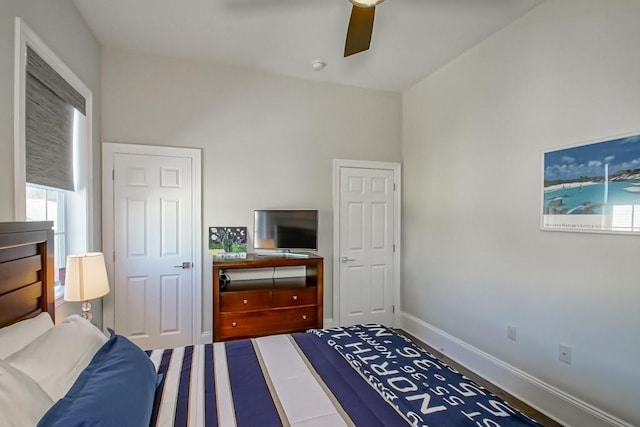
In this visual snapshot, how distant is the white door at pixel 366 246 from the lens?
3699 mm

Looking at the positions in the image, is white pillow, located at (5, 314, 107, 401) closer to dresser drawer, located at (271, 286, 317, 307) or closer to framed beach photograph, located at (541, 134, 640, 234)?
dresser drawer, located at (271, 286, 317, 307)

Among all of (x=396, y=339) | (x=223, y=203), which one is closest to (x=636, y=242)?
(x=396, y=339)

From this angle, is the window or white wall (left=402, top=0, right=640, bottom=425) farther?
white wall (left=402, top=0, right=640, bottom=425)

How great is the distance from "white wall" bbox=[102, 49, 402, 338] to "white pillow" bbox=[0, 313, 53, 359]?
6.06 feet

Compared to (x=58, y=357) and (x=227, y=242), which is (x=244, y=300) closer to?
(x=227, y=242)

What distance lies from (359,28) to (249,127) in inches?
72.3

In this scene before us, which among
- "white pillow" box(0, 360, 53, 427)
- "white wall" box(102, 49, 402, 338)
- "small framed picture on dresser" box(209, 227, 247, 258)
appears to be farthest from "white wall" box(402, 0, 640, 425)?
"white pillow" box(0, 360, 53, 427)

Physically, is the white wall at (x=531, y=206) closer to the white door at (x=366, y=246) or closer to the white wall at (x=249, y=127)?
the white door at (x=366, y=246)

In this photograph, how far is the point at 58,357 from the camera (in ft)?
3.76

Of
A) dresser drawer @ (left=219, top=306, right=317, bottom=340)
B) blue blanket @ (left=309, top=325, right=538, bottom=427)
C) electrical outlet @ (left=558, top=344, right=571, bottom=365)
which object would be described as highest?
blue blanket @ (left=309, top=325, right=538, bottom=427)

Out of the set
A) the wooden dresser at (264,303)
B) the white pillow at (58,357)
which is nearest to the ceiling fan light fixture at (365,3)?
the white pillow at (58,357)

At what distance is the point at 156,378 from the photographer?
4.55 ft

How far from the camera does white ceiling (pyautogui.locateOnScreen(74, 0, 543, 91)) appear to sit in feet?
7.57

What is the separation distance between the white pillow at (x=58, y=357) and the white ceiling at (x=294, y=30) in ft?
7.36
